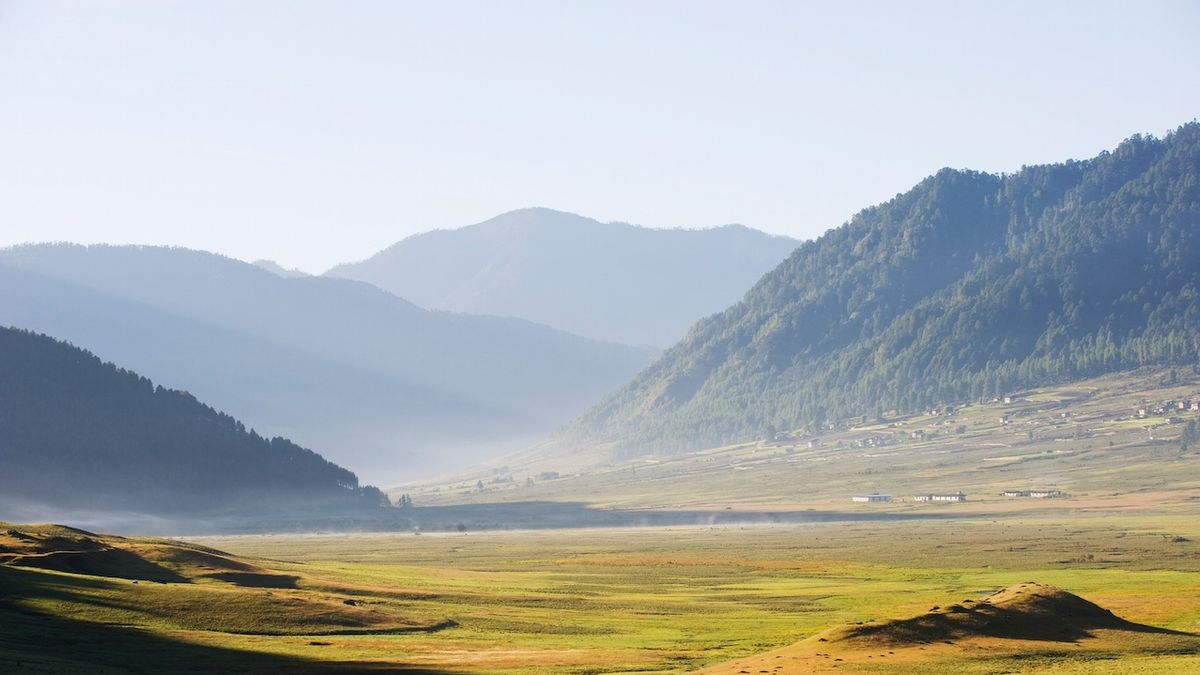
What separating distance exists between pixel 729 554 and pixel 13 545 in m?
96.4

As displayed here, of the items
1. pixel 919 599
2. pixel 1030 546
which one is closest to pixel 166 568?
pixel 919 599

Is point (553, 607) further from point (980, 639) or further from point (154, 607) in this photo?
point (980, 639)

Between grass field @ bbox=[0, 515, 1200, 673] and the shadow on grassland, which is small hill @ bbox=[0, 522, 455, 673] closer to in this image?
the shadow on grassland

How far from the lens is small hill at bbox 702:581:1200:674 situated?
83.2 meters

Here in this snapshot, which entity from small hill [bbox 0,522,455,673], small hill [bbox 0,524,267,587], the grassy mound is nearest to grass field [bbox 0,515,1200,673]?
small hill [bbox 0,522,455,673]

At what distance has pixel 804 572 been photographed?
6452 inches

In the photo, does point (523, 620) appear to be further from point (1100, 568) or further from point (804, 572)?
point (1100, 568)

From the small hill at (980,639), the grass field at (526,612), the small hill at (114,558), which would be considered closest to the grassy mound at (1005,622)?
the small hill at (980,639)

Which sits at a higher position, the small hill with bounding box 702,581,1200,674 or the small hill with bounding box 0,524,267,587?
the small hill with bounding box 0,524,267,587

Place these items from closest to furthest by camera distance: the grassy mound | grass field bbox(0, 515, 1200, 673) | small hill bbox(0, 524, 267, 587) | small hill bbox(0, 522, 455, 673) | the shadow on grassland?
the shadow on grassland < small hill bbox(0, 522, 455, 673) < grass field bbox(0, 515, 1200, 673) < the grassy mound < small hill bbox(0, 524, 267, 587)

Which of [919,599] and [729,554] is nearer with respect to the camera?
[919,599]

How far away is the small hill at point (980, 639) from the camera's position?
83.2 meters

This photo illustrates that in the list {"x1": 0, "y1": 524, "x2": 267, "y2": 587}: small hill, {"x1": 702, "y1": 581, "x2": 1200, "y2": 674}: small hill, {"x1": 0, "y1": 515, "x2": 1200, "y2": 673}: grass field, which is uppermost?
{"x1": 0, "y1": 524, "x2": 267, "y2": 587}: small hill

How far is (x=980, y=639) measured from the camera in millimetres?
91438
